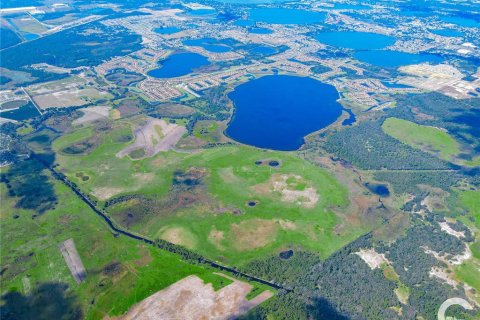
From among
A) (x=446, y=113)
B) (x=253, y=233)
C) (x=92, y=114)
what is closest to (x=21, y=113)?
(x=92, y=114)

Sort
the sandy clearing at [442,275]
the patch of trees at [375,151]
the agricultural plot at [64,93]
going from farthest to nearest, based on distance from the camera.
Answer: the agricultural plot at [64,93]
the patch of trees at [375,151]
the sandy clearing at [442,275]

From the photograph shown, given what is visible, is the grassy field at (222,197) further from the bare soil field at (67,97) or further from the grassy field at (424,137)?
the grassy field at (424,137)

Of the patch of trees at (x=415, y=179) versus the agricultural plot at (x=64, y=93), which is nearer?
the patch of trees at (x=415, y=179)

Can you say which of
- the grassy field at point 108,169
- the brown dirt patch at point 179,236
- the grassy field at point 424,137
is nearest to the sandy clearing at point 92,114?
the grassy field at point 108,169

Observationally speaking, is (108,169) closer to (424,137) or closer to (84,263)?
(84,263)

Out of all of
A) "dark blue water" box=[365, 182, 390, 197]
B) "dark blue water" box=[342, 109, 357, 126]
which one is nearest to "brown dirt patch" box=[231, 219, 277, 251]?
"dark blue water" box=[365, 182, 390, 197]

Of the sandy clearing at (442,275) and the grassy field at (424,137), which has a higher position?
the sandy clearing at (442,275)

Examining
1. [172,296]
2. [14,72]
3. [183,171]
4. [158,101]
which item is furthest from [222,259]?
[14,72]
